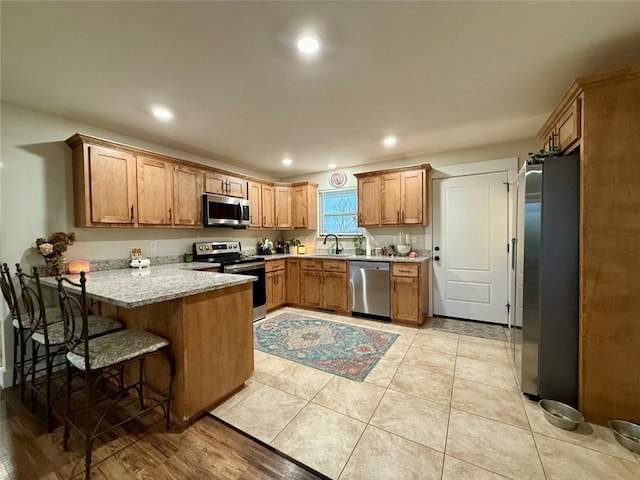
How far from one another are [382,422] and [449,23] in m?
2.61

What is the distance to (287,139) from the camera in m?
3.42

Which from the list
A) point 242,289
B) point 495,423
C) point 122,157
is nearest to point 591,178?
point 495,423

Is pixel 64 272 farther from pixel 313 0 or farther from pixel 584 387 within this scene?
pixel 584 387

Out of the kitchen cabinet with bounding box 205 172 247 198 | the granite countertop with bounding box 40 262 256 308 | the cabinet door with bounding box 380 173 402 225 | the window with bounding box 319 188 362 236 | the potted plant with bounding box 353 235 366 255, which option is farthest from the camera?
the window with bounding box 319 188 362 236

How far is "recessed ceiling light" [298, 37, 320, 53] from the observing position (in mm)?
1664

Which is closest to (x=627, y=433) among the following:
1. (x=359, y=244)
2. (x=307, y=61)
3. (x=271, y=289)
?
(x=307, y=61)

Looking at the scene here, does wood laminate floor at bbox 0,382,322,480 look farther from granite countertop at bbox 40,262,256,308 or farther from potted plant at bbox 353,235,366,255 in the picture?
potted plant at bbox 353,235,366,255

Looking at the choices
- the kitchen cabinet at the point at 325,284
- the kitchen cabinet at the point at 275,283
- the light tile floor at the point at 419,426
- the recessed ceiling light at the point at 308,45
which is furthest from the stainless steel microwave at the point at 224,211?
the recessed ceiling light at the point at 308,45

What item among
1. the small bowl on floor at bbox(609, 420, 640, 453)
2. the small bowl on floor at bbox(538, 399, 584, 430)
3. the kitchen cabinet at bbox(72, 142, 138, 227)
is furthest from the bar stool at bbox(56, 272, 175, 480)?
the small bowl on floor at bbox(609, 420, 640, 453)

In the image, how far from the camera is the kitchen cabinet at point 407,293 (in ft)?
12.0

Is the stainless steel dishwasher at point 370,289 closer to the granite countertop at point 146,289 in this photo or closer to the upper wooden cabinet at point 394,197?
the upper wooden cabinet at point 394,197

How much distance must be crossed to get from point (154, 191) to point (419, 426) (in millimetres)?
3560

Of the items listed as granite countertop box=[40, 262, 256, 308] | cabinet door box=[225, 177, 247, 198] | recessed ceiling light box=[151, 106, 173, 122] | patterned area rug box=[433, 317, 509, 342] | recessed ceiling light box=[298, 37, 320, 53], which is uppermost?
recessed ceiling light box=[298, 37, 320, 53]

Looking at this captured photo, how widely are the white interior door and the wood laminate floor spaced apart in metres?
3.36
